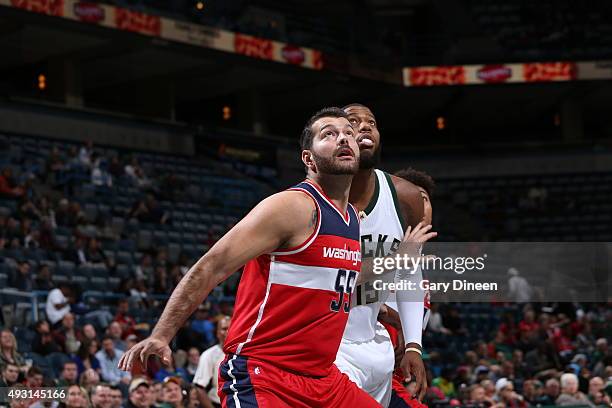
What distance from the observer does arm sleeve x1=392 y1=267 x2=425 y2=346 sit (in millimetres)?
5914

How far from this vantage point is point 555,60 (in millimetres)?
29359

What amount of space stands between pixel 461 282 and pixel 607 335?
26.3 feet

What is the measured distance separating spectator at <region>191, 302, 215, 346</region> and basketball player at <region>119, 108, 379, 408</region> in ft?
32.3

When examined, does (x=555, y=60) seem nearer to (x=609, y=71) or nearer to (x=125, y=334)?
(x=609, y=71)

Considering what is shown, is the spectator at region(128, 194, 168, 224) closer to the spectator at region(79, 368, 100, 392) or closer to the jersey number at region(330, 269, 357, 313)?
the spectator at region(79, 368, 100, 392)

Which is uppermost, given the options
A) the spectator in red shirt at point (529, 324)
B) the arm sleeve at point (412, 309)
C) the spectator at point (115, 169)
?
the spectator at point (115, 169)

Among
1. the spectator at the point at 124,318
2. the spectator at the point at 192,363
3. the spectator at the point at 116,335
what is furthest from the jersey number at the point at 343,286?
the spectator at the point at 124,318

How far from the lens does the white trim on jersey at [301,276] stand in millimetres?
4652

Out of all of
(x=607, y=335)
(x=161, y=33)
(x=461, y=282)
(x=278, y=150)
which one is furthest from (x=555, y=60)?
(x=461, y=282)

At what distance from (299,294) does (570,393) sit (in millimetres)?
8010

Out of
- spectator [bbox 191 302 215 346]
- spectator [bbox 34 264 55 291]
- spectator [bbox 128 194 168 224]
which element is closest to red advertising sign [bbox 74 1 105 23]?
spectator [bbox 128 194 168 224]

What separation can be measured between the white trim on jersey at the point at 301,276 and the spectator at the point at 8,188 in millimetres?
14076

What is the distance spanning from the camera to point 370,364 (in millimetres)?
5641

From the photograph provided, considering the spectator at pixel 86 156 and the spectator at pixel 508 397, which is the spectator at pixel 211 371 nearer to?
the spectator at pixel 508 397
